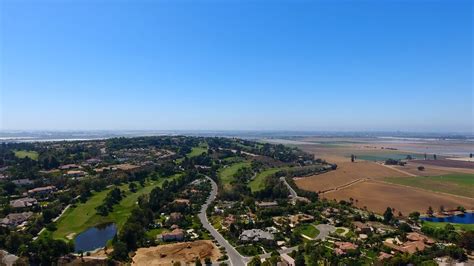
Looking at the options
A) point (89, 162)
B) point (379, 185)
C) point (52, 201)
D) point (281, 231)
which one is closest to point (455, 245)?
point (281, 231)

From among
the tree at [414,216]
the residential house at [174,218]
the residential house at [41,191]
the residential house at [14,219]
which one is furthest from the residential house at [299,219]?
the residential house at [41,191]

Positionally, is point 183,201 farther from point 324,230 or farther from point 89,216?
point 324,230

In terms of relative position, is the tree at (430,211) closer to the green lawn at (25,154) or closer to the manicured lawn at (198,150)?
the manicured lawn at (198,150)

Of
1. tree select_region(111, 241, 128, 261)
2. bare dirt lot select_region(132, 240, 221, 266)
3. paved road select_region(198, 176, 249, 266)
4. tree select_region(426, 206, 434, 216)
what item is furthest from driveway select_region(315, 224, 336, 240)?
tree select_region(111, 241, 128, 261)

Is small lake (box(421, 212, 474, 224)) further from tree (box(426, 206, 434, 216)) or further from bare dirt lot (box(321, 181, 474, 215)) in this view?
bare dirt lot (box(321, 181, 474, 215))

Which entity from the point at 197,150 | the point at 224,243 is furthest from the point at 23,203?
the point at 197,150

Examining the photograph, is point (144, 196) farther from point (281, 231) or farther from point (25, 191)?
point (281, 231)
